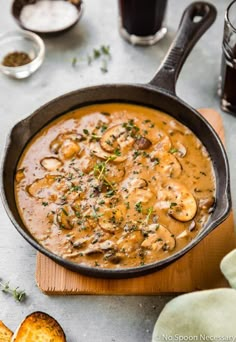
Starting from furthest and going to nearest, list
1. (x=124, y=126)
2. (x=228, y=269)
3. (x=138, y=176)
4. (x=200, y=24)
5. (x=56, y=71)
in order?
(x=56, y=71) < (x=200, y=24) < (x=124, y=126) < (x=138, y=176) < (x=228, y=269)

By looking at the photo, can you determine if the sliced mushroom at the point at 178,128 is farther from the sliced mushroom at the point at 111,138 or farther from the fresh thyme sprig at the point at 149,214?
the fresh thyme sprig at the point at 149,214

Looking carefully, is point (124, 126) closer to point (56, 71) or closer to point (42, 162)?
point (42, 162)

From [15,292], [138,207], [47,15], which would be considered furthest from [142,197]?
[47,15]

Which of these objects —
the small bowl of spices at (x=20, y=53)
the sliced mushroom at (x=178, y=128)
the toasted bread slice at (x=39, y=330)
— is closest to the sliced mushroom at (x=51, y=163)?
the sliced mushroom at (x=178, y=128)

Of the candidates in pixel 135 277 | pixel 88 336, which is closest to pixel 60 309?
pixel 88 336

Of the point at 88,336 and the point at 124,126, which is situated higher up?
the point at 124,126
